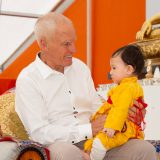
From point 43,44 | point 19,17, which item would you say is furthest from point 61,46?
point 19,17

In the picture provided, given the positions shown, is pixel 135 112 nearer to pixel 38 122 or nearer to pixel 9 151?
pixel 38 122

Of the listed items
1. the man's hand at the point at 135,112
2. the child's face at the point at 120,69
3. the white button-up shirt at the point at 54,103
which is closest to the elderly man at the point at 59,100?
the white button-up shirt at the point at 54,103

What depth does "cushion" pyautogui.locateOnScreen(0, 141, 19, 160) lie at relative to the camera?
58.5 inches

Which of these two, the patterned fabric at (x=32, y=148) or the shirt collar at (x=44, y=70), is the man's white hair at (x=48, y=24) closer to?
the shirt collar at (x=44, y=70)

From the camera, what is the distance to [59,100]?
76.4 inches

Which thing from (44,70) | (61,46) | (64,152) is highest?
(61,46)

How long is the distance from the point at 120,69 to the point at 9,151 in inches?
26.6

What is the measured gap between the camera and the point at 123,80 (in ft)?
6.15

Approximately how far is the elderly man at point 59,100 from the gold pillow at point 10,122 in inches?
2.7

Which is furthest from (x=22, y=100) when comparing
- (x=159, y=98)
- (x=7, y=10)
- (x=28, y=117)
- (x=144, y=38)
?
(x=7, y=10)

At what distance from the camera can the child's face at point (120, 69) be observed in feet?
6.20

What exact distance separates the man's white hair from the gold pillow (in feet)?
1.24

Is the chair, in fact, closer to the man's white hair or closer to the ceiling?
the man's white hair

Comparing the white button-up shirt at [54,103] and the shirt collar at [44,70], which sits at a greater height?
the shirt collar at [44,70]
